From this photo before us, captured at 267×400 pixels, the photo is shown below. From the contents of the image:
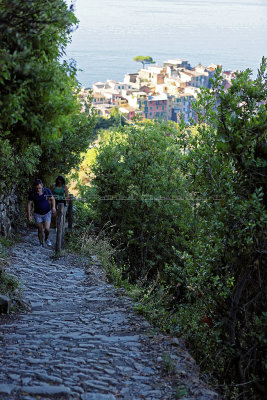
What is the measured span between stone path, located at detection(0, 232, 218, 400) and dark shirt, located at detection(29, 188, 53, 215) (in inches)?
108

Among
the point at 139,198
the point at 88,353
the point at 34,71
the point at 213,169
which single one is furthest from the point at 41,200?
the point at 34,71

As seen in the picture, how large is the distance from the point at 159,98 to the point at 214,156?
3707 inches

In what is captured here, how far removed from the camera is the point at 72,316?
7.03 m

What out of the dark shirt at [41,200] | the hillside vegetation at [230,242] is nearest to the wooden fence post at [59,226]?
the dark shirt at [41,200]

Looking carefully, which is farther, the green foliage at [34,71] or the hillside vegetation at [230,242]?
the hillside vegetation at [230,242]

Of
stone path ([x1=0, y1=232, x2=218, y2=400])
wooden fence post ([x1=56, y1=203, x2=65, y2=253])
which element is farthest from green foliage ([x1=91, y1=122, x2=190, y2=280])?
stone path ([x1=0, y1=232, x2=218, y2=400])

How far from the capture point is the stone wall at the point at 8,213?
36.5 ft

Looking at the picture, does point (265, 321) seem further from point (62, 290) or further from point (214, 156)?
point (62, 290)

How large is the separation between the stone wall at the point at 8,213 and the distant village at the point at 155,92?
73.2 metres

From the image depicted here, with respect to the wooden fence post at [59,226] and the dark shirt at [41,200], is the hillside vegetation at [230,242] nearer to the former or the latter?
the wooden fence post at [59,226]

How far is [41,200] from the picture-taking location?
1077 cm

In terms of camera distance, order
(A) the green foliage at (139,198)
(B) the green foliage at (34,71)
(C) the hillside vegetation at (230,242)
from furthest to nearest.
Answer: (A) the green foliage at (139,198), (C) the hillside vegetation at (230,242), (B) the green foliage at (34,71)

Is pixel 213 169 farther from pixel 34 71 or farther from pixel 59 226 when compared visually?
pixel 59 226

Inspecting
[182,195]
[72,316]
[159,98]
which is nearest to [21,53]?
[72,316]
